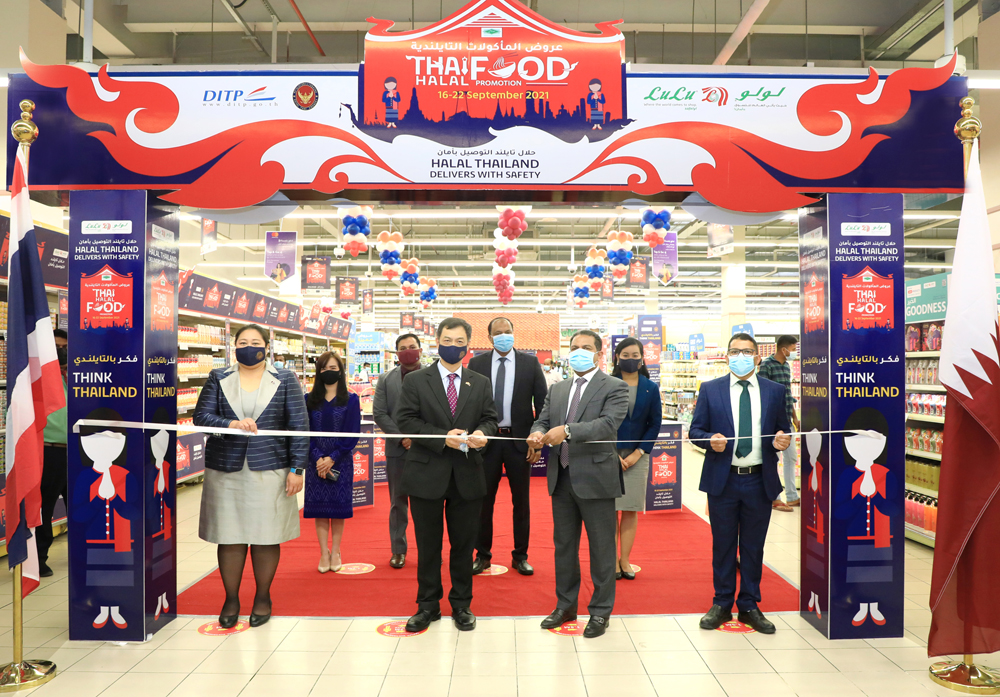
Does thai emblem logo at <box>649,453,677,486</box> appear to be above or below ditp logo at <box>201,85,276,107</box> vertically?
below

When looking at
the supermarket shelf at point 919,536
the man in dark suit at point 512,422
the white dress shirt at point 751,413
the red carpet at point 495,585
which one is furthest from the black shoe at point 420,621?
the supermarket shelf at point 919,536

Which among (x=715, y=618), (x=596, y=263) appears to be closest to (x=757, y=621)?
(x=715, y=618)

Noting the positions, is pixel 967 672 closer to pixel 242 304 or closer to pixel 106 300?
pixel 106 300

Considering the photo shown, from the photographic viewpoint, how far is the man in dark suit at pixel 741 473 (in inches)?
154

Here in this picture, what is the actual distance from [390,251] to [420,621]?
8.19 m

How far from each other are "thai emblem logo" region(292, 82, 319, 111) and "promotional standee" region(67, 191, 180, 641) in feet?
3.59

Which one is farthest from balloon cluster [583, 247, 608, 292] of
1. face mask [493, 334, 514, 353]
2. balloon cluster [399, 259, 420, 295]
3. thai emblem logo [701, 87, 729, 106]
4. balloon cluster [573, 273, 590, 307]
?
thai emblem logo [701, 87, 729, 106]

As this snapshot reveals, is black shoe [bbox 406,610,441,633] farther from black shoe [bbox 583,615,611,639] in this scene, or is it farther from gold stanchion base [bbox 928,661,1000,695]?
gold stanchion base [bbox 928,661,1000,695]

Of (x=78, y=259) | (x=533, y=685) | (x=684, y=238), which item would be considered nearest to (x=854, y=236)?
(x=533, y=685)

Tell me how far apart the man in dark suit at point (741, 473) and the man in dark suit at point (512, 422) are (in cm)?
124

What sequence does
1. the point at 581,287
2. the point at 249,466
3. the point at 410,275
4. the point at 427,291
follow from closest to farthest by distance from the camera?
the point at 249,466 → the point at 410,275 → the point at 427,291 → the point at 581,287

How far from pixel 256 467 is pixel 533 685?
200cm

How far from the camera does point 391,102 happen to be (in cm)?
398

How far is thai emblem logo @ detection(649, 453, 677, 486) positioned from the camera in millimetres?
7336
